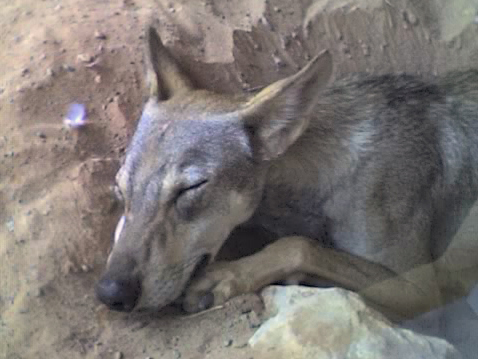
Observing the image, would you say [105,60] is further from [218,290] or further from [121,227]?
[218,290]

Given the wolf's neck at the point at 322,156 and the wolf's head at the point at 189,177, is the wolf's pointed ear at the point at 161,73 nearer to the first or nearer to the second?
the wolf's head at the point at 189,177

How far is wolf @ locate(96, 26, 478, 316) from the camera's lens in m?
3.55

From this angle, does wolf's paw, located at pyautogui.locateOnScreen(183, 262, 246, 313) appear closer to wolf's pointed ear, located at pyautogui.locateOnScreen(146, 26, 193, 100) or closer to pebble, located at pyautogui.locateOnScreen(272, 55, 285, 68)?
wolf's pointed ear, located at pyautogui.locateOnScreen(146, 26, 193, 100)

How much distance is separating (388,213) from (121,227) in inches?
58.9

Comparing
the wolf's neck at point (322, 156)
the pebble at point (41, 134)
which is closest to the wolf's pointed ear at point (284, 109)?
the wolf's neck at point (322, 156)

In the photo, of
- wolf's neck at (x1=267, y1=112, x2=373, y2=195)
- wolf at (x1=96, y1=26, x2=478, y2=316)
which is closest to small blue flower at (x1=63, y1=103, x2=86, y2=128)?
wolf at (x1=96, y1=26, x2=478, y2=316)

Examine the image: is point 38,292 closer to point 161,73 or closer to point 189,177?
point 189,177

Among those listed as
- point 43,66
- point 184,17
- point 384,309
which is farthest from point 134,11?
point 384,309

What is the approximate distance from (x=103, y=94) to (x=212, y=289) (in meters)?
1.51

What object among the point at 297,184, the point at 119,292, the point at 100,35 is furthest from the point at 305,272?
the point at 100,35

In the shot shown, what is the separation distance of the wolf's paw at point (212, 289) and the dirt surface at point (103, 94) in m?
0.07

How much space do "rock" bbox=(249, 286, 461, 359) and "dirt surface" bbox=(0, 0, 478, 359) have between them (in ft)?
0.52

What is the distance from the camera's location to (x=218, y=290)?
3623 millimetres

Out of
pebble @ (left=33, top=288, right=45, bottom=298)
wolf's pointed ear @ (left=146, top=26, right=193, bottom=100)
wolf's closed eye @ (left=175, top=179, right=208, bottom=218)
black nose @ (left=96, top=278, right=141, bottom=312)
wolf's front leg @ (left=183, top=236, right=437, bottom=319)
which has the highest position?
wolf's pointed ear @ (left=146, top=26, right=193, bottom=100)
